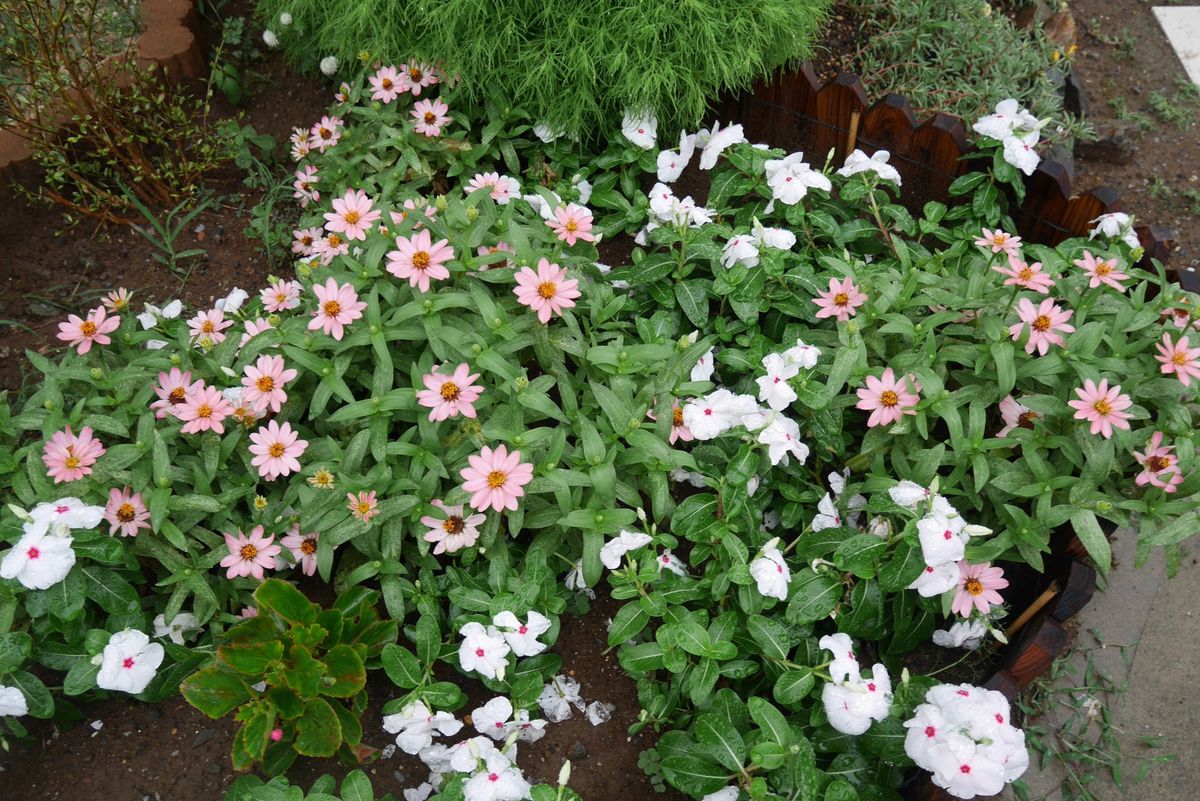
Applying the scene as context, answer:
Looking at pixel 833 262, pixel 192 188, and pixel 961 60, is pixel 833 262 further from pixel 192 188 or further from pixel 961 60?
pixel 192 188

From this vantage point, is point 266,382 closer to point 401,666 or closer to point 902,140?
point 401,666

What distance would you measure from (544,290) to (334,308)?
48 centimetres

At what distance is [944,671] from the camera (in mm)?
2158

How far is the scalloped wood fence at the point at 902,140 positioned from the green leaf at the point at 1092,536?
0.92 metres

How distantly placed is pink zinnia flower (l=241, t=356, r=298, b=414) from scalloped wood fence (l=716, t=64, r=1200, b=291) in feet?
5.72

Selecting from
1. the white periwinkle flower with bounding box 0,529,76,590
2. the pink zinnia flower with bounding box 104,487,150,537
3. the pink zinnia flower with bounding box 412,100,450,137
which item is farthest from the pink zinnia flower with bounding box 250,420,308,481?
the pink zinnia flower with bounding box 412,100,450,137

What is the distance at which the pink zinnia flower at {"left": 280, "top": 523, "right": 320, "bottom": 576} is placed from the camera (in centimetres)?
206

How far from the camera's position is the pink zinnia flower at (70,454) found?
190 cm

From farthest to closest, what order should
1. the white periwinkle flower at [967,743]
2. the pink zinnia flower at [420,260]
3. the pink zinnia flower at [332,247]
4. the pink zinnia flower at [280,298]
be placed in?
the pink zinnia flower at [332,247] → the pink zinnia flower at [280,298] → the pink zinnia flower at [420,260] → the white periwinkle flower at [967,743]

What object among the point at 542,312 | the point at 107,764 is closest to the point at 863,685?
the point at 542,312

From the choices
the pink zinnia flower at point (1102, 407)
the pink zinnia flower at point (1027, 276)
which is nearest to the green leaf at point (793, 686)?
the pink zinnia flower at point (1102, 407)

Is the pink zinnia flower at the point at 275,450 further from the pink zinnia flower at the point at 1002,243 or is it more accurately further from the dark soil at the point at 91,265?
the pink zinnia flower at the point at 1002,243

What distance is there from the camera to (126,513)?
1956 millimetres

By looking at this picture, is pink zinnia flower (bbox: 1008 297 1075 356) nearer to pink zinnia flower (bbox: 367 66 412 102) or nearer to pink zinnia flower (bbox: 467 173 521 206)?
pink zinnia flower (bbox: 467 173 521 206)
